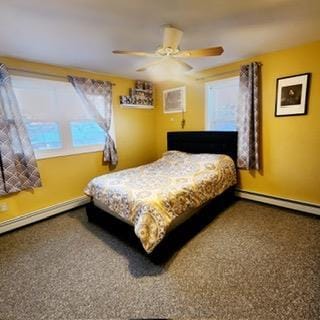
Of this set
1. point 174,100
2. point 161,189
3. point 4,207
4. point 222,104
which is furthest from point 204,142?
point 4,207

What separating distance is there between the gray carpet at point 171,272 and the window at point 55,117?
1.30m

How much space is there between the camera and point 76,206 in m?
3.49

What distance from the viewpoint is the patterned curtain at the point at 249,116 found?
3.05m

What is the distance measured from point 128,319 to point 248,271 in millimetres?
1122

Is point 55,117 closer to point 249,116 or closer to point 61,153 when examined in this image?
point 61,153

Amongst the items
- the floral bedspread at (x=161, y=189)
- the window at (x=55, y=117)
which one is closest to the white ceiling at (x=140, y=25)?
the window at (x=55, y=117)

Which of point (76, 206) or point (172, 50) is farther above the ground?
point (172, 50)

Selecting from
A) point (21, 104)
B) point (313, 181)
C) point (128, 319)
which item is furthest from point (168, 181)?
point (21, 104)

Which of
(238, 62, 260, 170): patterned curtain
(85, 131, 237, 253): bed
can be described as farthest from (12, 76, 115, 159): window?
(238, 62, 260, 170): patterned curtain

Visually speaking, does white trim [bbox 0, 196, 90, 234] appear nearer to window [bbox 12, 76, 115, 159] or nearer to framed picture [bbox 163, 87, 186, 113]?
window [bbox 12, 76, 115, 159]

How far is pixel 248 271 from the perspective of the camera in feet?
6.06

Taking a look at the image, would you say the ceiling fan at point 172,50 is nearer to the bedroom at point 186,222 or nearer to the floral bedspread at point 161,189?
the bedroom at point 186,222

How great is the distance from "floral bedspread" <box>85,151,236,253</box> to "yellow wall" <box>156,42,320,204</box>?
57cm

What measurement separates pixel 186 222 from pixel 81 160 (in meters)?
2.17
